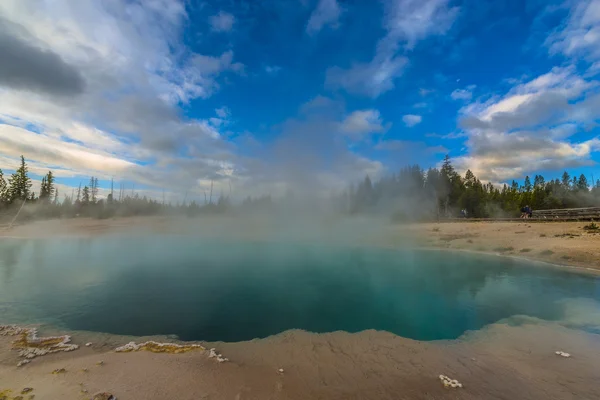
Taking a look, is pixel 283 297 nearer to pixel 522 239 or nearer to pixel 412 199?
pixel 522 239

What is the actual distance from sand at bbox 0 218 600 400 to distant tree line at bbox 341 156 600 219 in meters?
53.3

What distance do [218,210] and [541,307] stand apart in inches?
3958

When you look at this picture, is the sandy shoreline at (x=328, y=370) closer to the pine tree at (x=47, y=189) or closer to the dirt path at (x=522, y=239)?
the dirt path at (x=522, y=239)

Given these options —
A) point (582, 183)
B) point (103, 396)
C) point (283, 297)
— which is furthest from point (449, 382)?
point (582, 183)

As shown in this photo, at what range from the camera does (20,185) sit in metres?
71.6

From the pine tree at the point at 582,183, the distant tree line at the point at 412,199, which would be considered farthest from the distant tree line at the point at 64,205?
the pine tree at the point at 582,183

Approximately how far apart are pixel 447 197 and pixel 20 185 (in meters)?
110

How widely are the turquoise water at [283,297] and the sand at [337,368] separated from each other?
3.87ft

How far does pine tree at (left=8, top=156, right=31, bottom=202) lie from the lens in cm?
7006

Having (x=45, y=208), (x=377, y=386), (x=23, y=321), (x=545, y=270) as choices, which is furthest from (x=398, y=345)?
(x=45, y=208)

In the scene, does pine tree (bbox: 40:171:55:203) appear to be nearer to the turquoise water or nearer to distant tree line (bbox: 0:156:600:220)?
distant tree line (bbox: 0:156:600:220)

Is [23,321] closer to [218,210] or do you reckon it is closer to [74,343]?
[74,343]

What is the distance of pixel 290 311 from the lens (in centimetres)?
1181

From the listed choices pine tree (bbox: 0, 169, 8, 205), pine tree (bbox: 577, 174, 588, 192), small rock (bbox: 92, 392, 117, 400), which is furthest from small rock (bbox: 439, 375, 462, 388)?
pine tree (bbox: 577, 174, 588, 192)
